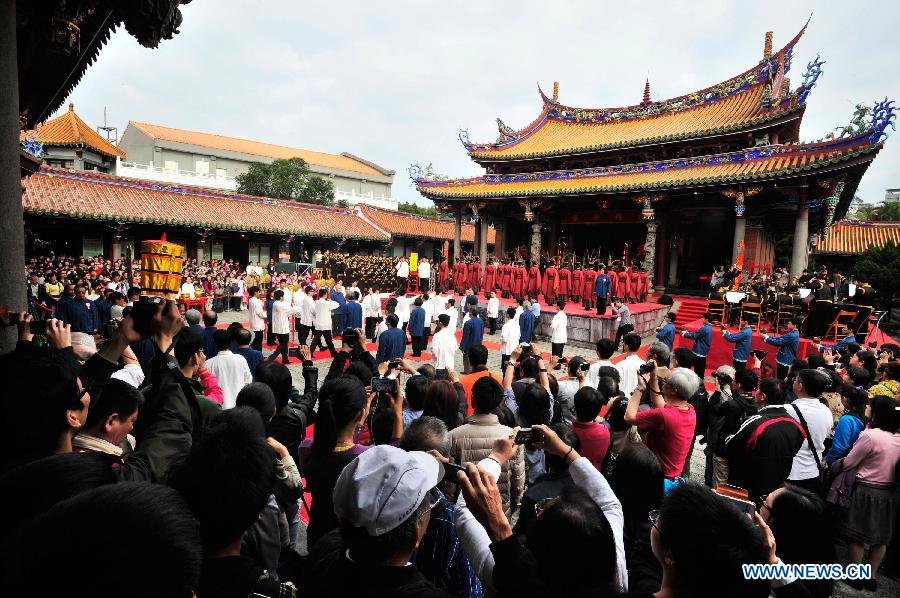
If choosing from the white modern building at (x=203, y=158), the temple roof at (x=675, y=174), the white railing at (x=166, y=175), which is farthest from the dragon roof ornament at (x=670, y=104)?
the white railing at (x=166, y=175)

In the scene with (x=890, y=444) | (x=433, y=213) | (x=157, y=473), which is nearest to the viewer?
(x=157, y=473)

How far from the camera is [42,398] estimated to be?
1854mm

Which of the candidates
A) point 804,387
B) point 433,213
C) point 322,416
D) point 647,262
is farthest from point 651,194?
point 433,213

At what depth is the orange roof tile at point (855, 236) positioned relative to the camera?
26.3 metres

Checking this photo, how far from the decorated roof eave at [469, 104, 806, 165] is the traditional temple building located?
0.04 metres

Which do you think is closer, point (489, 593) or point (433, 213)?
point (489, 593)

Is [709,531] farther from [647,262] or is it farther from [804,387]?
[647,262]

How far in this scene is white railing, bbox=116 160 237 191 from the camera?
1251 inches

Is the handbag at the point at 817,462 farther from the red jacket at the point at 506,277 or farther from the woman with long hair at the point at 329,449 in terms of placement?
the red jacket at the point at 506,277

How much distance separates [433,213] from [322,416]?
48878 mm

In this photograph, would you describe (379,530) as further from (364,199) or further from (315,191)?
(364,199)

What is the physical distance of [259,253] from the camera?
2489 centimetres

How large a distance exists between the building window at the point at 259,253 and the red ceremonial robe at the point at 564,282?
15.9 meters

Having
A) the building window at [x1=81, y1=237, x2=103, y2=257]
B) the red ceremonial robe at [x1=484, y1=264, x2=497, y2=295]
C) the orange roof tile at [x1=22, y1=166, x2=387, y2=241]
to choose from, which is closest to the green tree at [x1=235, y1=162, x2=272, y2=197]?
the orange roof tile at [x1=22, y1=166, x2=387, y2=241]
